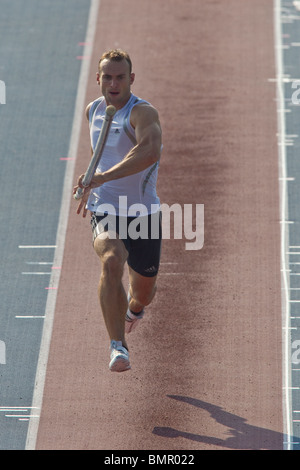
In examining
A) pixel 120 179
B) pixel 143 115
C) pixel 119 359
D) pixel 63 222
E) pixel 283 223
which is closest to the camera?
pixel 119 359

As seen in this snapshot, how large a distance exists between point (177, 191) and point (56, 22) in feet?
16.4

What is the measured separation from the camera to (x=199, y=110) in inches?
593

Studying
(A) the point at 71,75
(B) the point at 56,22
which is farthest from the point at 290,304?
(B) the point at 56,22

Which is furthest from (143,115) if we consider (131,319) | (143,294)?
(131,319)

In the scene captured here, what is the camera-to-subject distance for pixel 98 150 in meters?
9.38

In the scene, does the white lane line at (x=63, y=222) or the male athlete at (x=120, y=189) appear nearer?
the male athlete at (x=120, y=189)

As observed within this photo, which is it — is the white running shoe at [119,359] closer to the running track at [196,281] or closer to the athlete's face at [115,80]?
the running track at [196,281]

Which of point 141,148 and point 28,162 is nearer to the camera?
point 141,148

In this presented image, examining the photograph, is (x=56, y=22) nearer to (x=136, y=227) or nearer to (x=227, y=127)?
(x=227, y=127)

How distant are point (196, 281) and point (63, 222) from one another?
2043mm

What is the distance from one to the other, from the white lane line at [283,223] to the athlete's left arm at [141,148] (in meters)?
2.74

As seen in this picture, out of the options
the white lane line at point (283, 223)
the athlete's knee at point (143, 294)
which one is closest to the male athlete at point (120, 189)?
the athlete's knee at point (143, 294)

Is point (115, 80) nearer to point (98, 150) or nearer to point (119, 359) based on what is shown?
point (98, 150)

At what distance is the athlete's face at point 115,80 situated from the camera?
31.5 ft
